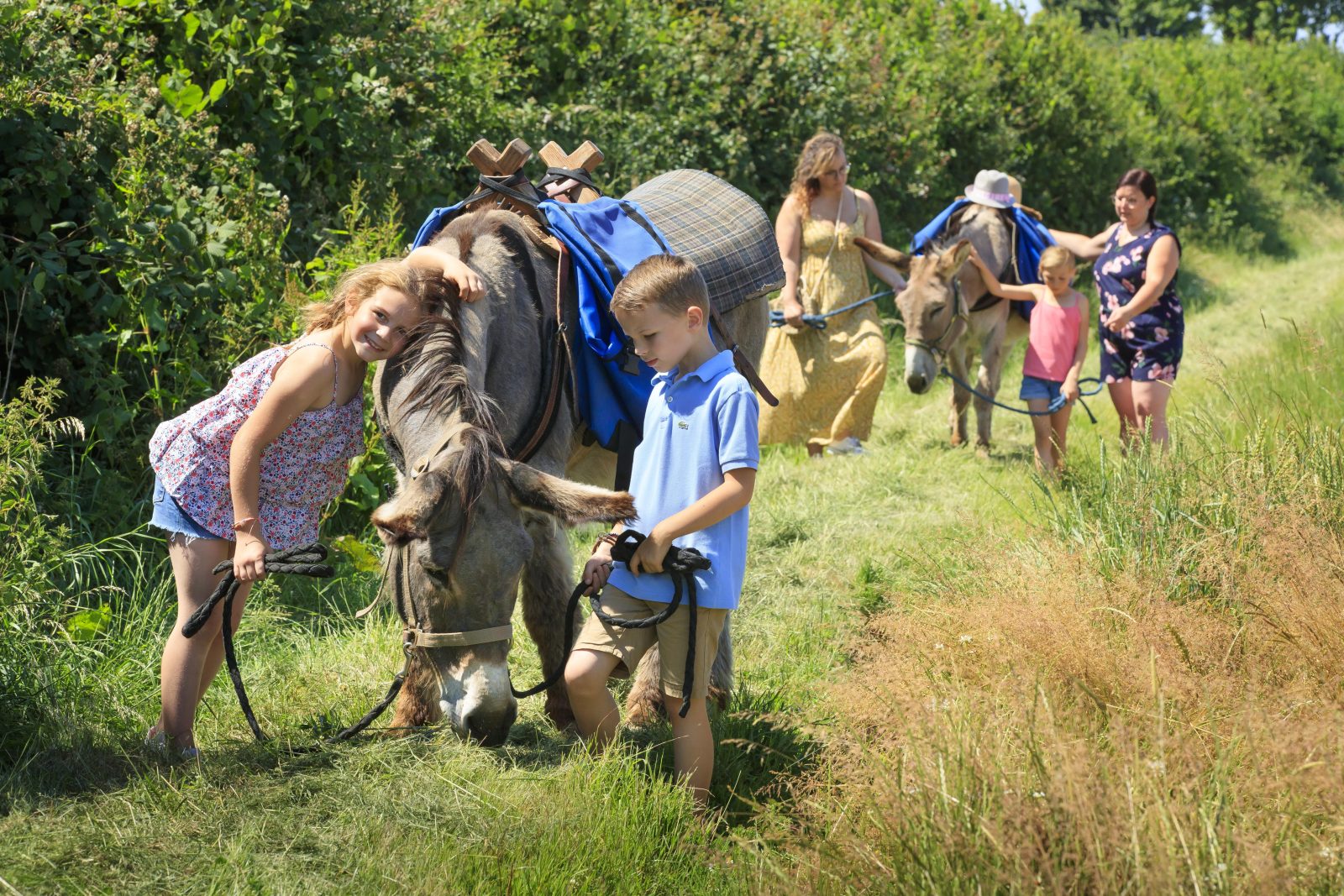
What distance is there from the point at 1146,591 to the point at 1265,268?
53.4 ft

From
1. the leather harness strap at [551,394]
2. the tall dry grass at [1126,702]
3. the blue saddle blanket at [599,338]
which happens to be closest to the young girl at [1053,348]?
the tall dry grass at [1126,702]

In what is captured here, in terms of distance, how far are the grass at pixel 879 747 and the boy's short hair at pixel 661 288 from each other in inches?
45.1

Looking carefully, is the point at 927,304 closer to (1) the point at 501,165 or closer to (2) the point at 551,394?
(1) the point at 501,165

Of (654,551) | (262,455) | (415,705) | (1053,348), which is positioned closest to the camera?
(654,551)

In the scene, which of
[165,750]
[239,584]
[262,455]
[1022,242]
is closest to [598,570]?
[262,455]

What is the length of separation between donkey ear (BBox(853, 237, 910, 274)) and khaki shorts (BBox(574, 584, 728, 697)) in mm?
4605

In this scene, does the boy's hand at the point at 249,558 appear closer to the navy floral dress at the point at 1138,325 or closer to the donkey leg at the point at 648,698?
the donkey leg at the point at 648,698

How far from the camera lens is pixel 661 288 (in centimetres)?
300

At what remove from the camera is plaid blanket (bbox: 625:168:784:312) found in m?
4.68

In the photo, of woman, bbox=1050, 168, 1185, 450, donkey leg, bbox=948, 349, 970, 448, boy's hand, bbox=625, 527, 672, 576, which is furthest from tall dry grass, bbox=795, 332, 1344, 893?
donkey leg, bbox=948, 349, 970, 448

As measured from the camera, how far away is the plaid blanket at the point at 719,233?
4680 mm

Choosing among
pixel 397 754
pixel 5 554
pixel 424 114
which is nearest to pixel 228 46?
pixel 424 114

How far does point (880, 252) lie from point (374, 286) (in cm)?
469

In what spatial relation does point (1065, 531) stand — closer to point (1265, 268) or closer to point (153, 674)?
point (153, 674)
